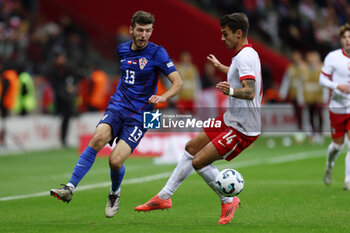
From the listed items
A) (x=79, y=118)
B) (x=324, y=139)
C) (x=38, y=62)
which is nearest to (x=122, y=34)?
(x=38, y=62)

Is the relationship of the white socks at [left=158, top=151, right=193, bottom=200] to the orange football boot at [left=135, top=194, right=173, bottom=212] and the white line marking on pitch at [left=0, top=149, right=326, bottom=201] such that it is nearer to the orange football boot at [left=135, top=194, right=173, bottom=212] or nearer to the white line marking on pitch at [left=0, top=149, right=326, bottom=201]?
the orange football boot at [left=135, top=194, right=173, bottom=212]

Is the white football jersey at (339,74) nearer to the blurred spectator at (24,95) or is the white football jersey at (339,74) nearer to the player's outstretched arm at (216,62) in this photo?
the player's outstretched arm at (216,62)

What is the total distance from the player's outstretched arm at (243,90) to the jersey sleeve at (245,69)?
52mm

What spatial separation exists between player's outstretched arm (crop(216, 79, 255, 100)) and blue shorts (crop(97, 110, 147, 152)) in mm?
1388

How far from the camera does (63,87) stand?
21.5 meters

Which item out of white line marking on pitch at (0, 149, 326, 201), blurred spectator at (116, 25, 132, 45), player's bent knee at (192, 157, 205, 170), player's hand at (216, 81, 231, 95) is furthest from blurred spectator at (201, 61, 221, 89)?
player's hand at (216, 81, 231, 95)

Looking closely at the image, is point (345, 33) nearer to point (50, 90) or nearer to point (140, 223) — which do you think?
point (140, 223)

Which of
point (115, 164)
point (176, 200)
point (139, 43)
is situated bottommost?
point (176, 200)

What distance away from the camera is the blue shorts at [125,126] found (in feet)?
28.5

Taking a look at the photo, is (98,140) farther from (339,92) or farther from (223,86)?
(339,92)

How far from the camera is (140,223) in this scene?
335 inches

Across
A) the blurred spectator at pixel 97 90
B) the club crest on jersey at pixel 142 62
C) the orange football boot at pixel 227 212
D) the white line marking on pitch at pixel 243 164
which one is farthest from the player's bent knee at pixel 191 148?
the blurred spectator at pixel 97 90

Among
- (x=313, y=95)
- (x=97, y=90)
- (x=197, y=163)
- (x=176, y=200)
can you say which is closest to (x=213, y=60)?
(x=197, y=163)

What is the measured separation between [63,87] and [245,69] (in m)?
14.0
